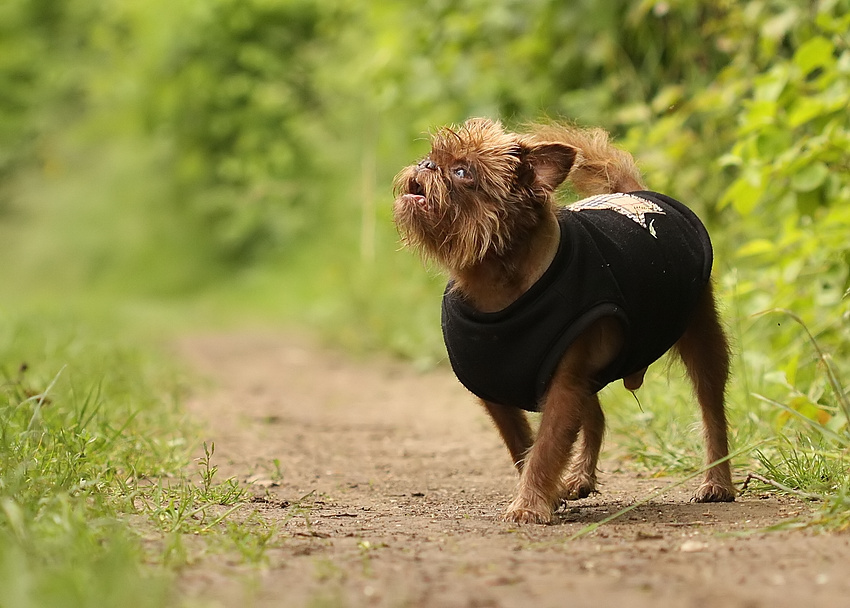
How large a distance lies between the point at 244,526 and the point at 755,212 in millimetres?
4529

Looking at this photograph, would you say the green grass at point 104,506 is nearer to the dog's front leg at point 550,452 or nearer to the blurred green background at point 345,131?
the dog's front leg at point 550,452

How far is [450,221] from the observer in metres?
3.59

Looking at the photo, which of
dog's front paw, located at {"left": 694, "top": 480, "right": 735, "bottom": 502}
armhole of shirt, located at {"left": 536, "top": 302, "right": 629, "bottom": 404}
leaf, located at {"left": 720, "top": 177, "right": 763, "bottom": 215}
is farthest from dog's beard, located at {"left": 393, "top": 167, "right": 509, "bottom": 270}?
leaf, located at {"left": 720, "top": 177, "right": 763, "bottom": 215}

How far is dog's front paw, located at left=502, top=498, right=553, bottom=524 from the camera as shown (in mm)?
3436

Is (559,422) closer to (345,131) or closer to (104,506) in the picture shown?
(104,506)

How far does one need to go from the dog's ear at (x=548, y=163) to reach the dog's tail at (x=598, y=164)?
1.82 feet

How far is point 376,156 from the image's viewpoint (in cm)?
1350

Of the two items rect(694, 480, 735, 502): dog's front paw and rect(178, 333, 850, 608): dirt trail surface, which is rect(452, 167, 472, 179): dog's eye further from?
rect(694, 480, 735, 502): dog's front paw

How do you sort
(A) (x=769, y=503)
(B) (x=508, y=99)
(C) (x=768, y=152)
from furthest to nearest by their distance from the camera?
1. (B) (x=508, y=99)
2. (C) (x=768, y=152)
3. (A) (x=769, y=503)

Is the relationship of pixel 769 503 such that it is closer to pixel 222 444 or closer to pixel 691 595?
pixel 691 595

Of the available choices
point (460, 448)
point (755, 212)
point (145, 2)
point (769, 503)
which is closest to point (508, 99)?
point (755, 212)

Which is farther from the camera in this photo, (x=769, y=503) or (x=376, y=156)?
(x=376, y=156)

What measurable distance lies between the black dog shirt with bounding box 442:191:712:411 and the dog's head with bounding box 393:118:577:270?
17 cm

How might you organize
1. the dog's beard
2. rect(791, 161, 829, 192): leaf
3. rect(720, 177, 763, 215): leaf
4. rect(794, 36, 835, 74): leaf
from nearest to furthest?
the dog's beard → rect(794, 36, 835, 74): leaf → rect(791, 161, 829, 192): leaf → rect(720, 177, 763, 215): leaf
